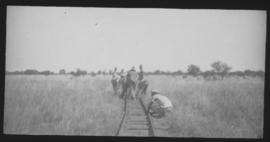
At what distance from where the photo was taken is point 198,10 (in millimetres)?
3871

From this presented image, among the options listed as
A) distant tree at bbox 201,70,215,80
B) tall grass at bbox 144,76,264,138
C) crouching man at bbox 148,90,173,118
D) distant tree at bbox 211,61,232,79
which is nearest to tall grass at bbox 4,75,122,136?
crouching man at bbox 148,90,173,118

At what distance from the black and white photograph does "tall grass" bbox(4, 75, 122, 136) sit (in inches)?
0.5

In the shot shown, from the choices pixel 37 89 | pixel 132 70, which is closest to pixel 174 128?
pixel 132 70

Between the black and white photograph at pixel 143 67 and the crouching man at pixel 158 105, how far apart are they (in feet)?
0.04

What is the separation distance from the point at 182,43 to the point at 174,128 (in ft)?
3.68

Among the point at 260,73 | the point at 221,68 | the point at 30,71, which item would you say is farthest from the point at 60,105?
the point at 260,73

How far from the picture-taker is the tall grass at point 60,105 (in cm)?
389

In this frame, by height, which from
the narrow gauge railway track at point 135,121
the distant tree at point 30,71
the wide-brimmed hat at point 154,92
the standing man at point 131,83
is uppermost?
the distant tree at point 30,71

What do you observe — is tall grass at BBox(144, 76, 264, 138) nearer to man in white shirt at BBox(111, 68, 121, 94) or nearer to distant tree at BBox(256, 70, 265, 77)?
distant tree at BBox(256, 70, 265, 77)

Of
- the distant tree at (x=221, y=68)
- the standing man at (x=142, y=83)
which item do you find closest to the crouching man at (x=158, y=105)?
the standing man at (x=142, y=83)

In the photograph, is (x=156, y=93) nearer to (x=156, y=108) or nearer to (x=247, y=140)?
(x=156, y=108)

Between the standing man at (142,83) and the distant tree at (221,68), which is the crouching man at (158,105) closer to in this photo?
the standing man at (142,83)

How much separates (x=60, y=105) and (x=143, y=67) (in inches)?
47.7

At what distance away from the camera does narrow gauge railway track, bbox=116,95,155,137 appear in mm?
3854
